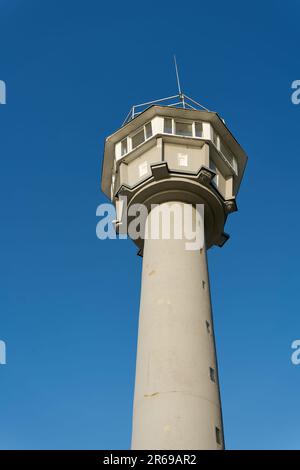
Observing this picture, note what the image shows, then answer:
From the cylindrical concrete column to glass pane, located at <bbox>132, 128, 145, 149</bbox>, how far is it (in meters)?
7.21

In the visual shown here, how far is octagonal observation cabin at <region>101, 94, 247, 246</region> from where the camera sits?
1145 inches

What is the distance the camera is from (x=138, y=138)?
31438mm

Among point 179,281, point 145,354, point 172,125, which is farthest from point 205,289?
point 172,125

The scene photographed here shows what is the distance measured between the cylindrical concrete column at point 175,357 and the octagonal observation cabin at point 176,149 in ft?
15.2

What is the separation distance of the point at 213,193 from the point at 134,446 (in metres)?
13.1

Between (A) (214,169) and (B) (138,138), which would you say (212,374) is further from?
(B) (138,138)

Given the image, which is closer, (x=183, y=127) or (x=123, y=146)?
(x=183, y=127)

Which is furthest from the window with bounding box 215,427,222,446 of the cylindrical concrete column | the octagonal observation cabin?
the octagonal observation cabin

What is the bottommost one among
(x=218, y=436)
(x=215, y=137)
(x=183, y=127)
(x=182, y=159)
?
(x=218, y=436)

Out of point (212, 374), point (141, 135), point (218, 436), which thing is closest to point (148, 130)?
point (141, 135)

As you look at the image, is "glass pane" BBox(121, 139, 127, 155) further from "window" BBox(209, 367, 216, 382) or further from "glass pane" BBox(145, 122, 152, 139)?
"window" BBox(209, 367, 216, 382)

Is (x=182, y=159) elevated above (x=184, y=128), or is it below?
below

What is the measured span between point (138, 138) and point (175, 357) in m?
14.1

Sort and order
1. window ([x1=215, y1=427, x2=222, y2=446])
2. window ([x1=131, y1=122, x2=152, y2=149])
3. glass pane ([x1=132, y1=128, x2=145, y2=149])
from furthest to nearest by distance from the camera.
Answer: glass pane ([x1=132, y1=128, x2=145, y2=149]) < window ([x1=131, y1=122, x2=152, y2=149]) < window ([x1=215, y1=427, x2=222, y2=446])
